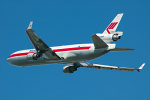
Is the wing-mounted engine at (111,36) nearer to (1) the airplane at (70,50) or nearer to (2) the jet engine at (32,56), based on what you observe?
(1) the airplane at (70,50)

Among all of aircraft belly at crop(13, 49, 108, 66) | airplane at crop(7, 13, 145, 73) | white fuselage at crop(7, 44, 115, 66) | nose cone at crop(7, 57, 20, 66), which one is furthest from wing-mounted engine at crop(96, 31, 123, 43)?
nose cone at crop(7, 57, 20, 66)

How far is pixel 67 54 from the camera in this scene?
53656 millimetres

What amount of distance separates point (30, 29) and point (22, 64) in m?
10.3

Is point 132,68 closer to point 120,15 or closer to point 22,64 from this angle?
point 120,15

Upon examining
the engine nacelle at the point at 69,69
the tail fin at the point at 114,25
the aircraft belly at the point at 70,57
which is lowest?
the aircraft belly at the point at 70,57

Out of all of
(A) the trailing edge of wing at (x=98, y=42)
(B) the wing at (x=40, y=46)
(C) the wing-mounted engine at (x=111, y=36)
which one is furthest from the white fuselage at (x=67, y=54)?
(C) the wing-mounted engine at (x=111, y=36)

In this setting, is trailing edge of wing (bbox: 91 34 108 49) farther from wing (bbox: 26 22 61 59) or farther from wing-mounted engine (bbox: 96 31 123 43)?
wing (bbox: 26 22 61 59)

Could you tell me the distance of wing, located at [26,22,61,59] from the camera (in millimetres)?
49844

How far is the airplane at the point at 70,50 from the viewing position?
50.1 meters

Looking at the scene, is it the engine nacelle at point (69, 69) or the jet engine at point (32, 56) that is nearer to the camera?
the jet engine at point (32, 56)

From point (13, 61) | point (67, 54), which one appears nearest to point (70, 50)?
point (67, 54)

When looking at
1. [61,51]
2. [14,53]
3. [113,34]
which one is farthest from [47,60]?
[113,34]

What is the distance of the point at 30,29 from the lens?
4916cm

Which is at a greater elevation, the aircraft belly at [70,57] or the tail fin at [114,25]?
the tail fin at [114,25]
